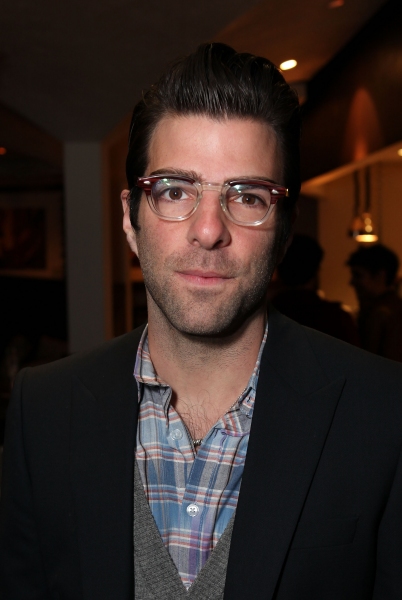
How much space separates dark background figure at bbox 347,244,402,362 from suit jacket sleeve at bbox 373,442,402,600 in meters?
2.18

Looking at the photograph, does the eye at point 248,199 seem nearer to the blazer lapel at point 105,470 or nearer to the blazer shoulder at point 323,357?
the blazer shoulder at point 323,357

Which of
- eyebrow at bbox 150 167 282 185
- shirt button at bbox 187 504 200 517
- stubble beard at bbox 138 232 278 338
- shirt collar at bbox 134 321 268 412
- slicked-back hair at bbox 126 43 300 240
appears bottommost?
shirt button at bbox 187 504 200 517

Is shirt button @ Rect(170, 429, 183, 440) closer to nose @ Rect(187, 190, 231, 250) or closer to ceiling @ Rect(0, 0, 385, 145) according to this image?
nose @ Rect(187, 190, 231, 250)

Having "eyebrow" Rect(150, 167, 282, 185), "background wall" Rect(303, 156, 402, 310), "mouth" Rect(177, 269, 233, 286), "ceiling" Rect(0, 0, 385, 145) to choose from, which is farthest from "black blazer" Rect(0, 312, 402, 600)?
"background wall" Rect(303, 156, 402, 310)

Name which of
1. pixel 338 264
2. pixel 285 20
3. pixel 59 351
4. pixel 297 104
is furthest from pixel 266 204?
pixel 338 264

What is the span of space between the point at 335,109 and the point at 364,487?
462 cm

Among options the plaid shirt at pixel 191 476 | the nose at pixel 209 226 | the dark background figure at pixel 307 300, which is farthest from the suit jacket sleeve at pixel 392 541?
the dark background figure at pixel 307 300

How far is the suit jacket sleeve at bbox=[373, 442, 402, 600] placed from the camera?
1286 millimetres

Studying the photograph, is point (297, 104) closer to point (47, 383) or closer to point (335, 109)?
point (47, 383)

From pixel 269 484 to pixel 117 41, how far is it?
10.4ft

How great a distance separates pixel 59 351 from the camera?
7.96m

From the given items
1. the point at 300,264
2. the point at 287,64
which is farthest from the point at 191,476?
the point at 287,64

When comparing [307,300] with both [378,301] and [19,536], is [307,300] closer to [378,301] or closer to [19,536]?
[378,301]

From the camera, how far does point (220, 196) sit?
1292mm
